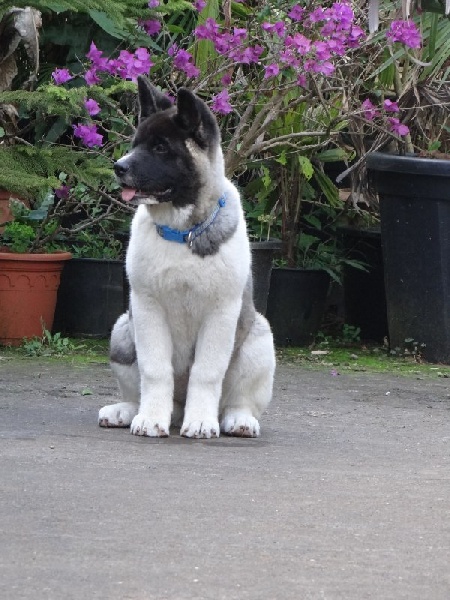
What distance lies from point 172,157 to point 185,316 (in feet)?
2.20

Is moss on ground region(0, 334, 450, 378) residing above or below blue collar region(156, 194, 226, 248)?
below

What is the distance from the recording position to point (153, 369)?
511 cm

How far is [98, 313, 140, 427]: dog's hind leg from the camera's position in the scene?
5.38m

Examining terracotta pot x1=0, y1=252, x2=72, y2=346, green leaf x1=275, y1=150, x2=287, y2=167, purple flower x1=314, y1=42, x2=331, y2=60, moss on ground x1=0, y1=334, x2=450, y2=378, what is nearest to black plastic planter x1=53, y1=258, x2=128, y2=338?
moss on ground x1=0, y1=334, x2=450, y2=378

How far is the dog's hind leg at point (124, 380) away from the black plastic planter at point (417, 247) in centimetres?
291

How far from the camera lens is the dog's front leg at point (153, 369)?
16.8 feet

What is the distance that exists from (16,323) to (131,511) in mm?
A: 4232

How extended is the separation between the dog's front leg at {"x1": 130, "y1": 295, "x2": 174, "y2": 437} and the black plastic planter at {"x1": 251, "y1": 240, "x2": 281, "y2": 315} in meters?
2.83

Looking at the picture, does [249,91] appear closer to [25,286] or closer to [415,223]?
[415,223]

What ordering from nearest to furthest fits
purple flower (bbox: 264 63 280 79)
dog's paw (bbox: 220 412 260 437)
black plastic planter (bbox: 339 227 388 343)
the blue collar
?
the blue collar
dog's paw (bbox: 220 412 260 437)
purple flower (bbox: 264 63 280 79)
black plastic planter (bbox: 339 227 388 343)

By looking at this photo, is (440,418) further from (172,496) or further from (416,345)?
(172,496)

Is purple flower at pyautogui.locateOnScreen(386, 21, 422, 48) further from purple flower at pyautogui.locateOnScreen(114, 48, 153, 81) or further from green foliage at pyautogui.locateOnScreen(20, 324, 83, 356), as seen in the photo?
green foliage at pyautogui.locateOnScreen(20, 324, 83, 356)

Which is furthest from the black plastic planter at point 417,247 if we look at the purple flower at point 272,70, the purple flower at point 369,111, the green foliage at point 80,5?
the green foliage at point 80,5

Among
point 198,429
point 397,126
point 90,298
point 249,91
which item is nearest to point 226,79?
point 249,91
